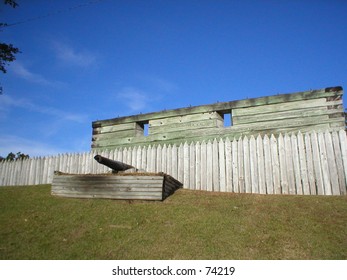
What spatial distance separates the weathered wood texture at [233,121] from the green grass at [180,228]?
4510mm

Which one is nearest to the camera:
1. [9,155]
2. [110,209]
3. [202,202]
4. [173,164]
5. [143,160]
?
[110,209]

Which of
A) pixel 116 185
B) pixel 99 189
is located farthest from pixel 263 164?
pixel 99 189

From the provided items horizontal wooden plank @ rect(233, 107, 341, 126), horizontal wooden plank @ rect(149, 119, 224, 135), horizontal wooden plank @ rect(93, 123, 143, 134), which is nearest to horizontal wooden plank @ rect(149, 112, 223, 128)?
horizontal wooden plank @ rect(149, 119, 224, 135)

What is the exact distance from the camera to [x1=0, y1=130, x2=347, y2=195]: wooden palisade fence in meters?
8.98

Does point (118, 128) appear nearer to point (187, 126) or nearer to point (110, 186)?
point (187, 126)

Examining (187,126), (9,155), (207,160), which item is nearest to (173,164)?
(207,160)

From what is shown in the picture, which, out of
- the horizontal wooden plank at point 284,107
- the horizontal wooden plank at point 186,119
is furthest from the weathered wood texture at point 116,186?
the horizontal wooden plank at point 284,107

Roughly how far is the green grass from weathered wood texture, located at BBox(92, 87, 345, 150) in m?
4.51

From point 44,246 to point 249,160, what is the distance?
23.6 ft

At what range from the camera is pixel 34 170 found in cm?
1602

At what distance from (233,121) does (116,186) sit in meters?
6.85

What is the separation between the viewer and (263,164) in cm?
988

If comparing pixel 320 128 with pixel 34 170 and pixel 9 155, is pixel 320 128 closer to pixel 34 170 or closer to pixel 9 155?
pixel 34 170

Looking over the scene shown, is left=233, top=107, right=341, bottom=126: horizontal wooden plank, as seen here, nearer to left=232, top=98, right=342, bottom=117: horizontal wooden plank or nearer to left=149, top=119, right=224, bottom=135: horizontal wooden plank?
left=232, top=98, right=342, bottom=117: horizontal wooden plank
